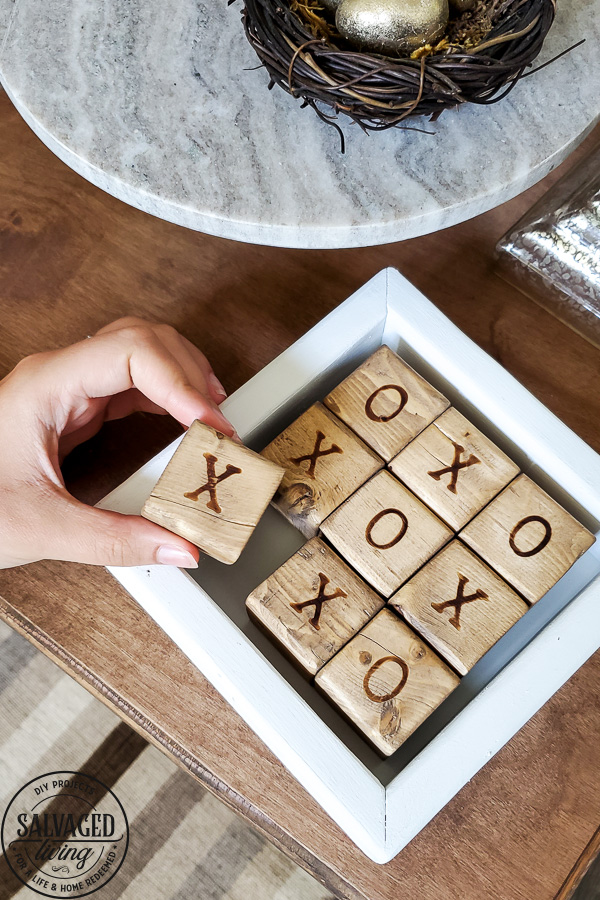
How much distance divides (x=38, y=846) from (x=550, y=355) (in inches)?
34.4

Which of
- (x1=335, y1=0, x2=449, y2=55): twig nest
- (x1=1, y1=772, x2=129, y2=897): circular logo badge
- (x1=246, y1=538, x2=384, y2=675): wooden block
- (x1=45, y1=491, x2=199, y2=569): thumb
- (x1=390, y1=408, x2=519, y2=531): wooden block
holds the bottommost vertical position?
(x1=1, y1=772, x2=129, y2=897): circular logo badge

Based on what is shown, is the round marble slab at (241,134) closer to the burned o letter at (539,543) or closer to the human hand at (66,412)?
the human hand at (66,412)

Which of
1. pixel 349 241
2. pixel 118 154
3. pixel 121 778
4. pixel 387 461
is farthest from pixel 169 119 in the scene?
pixel 121 778

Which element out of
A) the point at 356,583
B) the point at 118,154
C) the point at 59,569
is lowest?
the point at 59,569

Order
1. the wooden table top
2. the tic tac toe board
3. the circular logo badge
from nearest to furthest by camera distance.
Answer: the tic tac toe board → the wooden table top → the circular logo badge

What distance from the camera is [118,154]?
1.69ft

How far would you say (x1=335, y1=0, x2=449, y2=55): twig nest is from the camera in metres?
0.47

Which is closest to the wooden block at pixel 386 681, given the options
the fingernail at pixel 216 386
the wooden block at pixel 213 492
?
the wooden block at pixel 213 492

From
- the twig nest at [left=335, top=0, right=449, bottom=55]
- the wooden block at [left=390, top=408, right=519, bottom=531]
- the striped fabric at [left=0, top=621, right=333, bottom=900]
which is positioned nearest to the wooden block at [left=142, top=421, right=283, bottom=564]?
the wooden block at [left=390, top=408, right=519, bottom=531]

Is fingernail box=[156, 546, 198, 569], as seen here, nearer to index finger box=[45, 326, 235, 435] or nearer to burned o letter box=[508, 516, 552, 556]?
index finger box=[45, 326, 235, 435]

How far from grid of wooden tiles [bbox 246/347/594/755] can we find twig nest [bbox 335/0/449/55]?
218mm

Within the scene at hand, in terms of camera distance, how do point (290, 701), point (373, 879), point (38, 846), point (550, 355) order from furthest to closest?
1. point (38, 846)
2. point (550, 355)
3. point (373, 879)
4. point (290, 701)

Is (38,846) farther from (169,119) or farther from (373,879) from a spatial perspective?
(169,119)

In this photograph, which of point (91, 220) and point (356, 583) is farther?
point (91, 220)
